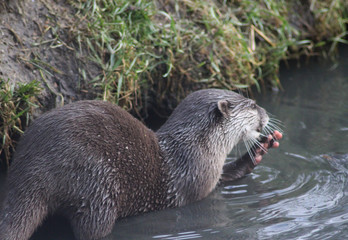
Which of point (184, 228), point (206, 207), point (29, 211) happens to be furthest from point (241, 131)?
point (29, 211)

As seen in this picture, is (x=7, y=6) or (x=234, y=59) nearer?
(x=7, y=6)

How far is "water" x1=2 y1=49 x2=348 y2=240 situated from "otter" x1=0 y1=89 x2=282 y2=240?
13 centimetres

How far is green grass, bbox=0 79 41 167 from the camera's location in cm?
369

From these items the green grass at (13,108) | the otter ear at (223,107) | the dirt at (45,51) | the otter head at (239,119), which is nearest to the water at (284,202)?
the otter head at (239,119)

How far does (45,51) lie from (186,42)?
1293 mm

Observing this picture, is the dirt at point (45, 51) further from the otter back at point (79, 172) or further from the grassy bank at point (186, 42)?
the otter back at point (79, 172)

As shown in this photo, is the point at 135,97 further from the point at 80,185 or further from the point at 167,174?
the point at 80,185

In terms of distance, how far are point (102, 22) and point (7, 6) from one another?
71cm

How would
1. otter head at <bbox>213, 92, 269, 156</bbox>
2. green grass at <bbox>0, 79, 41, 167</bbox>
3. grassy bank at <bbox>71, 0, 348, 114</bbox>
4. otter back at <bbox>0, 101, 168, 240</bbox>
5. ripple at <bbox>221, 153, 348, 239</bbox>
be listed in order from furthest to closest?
grassy bank at <bbox>71, 0, 348, 114</bbox>
otter head at <bbox>213, 92, 269, 156</bbox>
green grass at <bbox>0, 79, 41, 167</bbox>
ripple at <bbox>221, 153, 348, 239</bbox>
otter back at <bbox>0, 101, 168, 240</bbox>

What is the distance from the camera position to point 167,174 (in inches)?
143

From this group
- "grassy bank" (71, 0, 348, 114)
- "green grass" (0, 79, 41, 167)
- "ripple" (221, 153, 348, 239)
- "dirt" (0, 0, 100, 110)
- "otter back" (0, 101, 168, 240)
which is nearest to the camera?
"otter back" (0, 101, 168, 240)

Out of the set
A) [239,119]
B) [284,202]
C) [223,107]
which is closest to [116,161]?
[223,107]

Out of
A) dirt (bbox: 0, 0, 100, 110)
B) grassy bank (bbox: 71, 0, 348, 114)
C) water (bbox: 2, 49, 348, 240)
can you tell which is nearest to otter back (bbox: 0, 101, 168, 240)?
water (bbox: 2, 49, 348, 240)

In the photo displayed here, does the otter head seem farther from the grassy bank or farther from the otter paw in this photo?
the grassy bank
